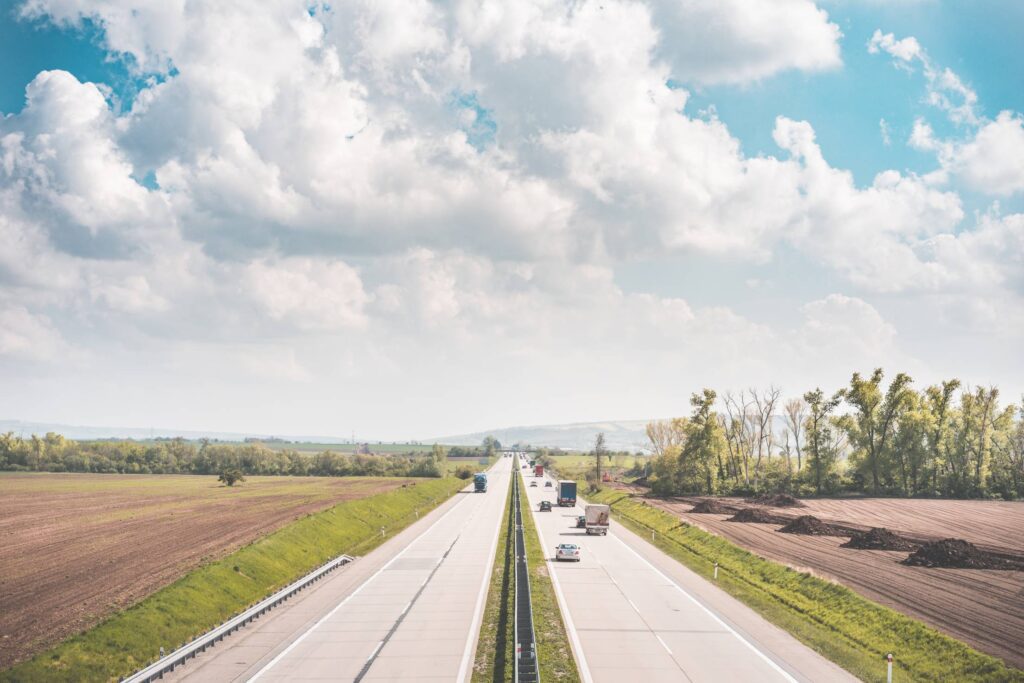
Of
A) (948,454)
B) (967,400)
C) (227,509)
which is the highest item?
(967,400)

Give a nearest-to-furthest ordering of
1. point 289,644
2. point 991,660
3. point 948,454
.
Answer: point 991,660
point 289,644
point 948,454

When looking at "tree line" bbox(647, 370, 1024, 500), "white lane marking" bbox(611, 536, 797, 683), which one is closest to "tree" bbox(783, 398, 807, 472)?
"tree line" bbox(647, 370, 1024, 500)

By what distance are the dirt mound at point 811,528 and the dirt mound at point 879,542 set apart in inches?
288

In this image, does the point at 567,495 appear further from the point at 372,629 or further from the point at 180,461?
the point at 180,461

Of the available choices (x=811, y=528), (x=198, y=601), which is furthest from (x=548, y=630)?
(x=811, y=528)

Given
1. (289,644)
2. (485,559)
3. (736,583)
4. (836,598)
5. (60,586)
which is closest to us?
(289,644)

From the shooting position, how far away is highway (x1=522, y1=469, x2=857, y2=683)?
77.7ft

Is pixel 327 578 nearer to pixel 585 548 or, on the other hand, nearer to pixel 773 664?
pixel 585 548

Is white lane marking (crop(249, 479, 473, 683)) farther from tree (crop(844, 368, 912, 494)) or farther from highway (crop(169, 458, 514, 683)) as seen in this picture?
tree (crop(844, 368, 912, 494))

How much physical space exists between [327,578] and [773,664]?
87.1 feet

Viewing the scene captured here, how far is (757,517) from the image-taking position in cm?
6988

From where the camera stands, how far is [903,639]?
27250mm

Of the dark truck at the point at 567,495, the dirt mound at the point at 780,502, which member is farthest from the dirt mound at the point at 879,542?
the dark truck at the point at 567,495

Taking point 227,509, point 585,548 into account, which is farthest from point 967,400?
point 227,509
